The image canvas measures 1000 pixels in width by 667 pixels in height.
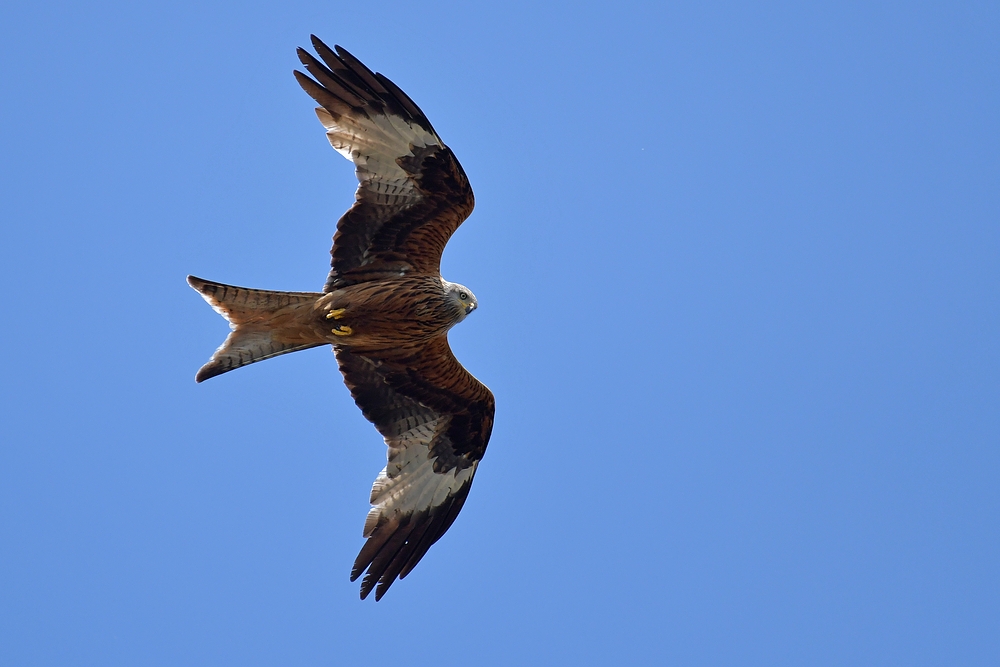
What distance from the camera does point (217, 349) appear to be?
964 cm

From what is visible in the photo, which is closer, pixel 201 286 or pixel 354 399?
pixel 201 286

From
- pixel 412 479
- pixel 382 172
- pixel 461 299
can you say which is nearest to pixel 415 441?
pixel 412 479

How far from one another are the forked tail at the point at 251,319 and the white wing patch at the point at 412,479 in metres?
1.76

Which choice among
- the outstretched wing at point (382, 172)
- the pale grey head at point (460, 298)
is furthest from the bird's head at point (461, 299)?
the outstretched wing at point (382, 172)

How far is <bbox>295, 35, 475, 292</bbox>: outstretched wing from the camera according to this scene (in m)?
9.59

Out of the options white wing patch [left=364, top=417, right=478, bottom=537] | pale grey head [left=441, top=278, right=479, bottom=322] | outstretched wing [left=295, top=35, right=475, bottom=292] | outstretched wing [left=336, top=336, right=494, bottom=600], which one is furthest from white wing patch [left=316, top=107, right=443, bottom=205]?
white wing patch [left=364, top=417, right=478, bottom=537]

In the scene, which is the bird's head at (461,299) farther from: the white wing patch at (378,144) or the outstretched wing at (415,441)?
the white wing patch at (378,144)

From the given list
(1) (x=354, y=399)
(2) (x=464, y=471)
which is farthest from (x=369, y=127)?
(2) (x=464, y=471)

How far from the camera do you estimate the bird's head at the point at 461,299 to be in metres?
10.0

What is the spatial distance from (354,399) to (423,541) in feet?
5.31

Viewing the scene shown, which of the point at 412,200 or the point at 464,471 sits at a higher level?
the point at 412,200

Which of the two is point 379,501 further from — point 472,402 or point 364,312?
point 364,312

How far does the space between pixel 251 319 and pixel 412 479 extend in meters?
2.40

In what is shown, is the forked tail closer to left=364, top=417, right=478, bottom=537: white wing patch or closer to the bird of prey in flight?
the bird of prey in flight
